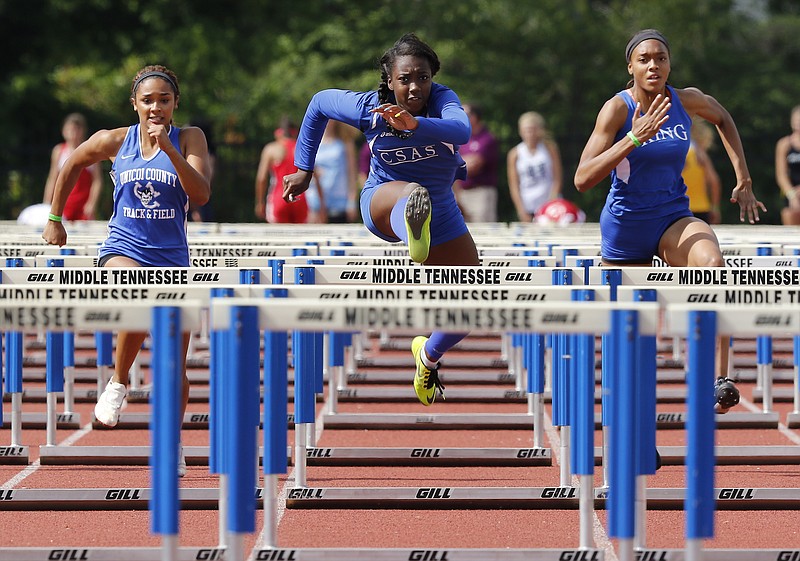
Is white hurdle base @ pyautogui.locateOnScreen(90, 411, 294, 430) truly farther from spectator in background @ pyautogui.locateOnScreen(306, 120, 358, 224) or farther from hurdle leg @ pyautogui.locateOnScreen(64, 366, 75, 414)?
spectator in background @ pyautogui.locateOnScreen(306, 120, 358, 224)

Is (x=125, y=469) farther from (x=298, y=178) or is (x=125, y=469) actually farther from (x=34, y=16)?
(x=34, y=16)

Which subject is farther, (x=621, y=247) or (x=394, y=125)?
(x=621, y=247)

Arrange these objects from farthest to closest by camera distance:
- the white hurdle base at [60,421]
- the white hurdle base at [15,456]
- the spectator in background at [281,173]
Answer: the spectator in background at [281,173] < the white hurdle base at [60,421] < the white hurdle base at [15,456]

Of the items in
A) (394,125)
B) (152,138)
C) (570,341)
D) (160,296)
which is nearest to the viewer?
(160,296)

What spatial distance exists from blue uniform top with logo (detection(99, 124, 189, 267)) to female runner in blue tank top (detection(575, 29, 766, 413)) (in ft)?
6.40

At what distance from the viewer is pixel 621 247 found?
7629 millimetres

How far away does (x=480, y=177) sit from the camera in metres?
16.6

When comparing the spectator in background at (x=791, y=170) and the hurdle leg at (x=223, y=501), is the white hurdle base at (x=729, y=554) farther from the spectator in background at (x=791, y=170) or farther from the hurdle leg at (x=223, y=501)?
the spectator in background at (x=791, y=170)

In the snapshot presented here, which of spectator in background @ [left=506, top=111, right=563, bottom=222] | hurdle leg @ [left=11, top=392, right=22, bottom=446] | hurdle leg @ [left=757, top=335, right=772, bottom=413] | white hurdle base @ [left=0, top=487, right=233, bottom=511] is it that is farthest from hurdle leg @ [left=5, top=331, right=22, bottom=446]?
spectator in background @ [left=506, top=111, right=563, bottom=222]

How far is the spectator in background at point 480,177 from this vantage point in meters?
16.4

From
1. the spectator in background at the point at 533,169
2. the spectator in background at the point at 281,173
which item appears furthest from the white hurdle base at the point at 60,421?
the spectator in background at the point at 533,169

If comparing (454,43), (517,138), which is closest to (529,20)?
(454,43)

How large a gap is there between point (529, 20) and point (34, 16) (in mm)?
9330

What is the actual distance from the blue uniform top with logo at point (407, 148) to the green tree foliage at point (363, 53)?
18.8m
